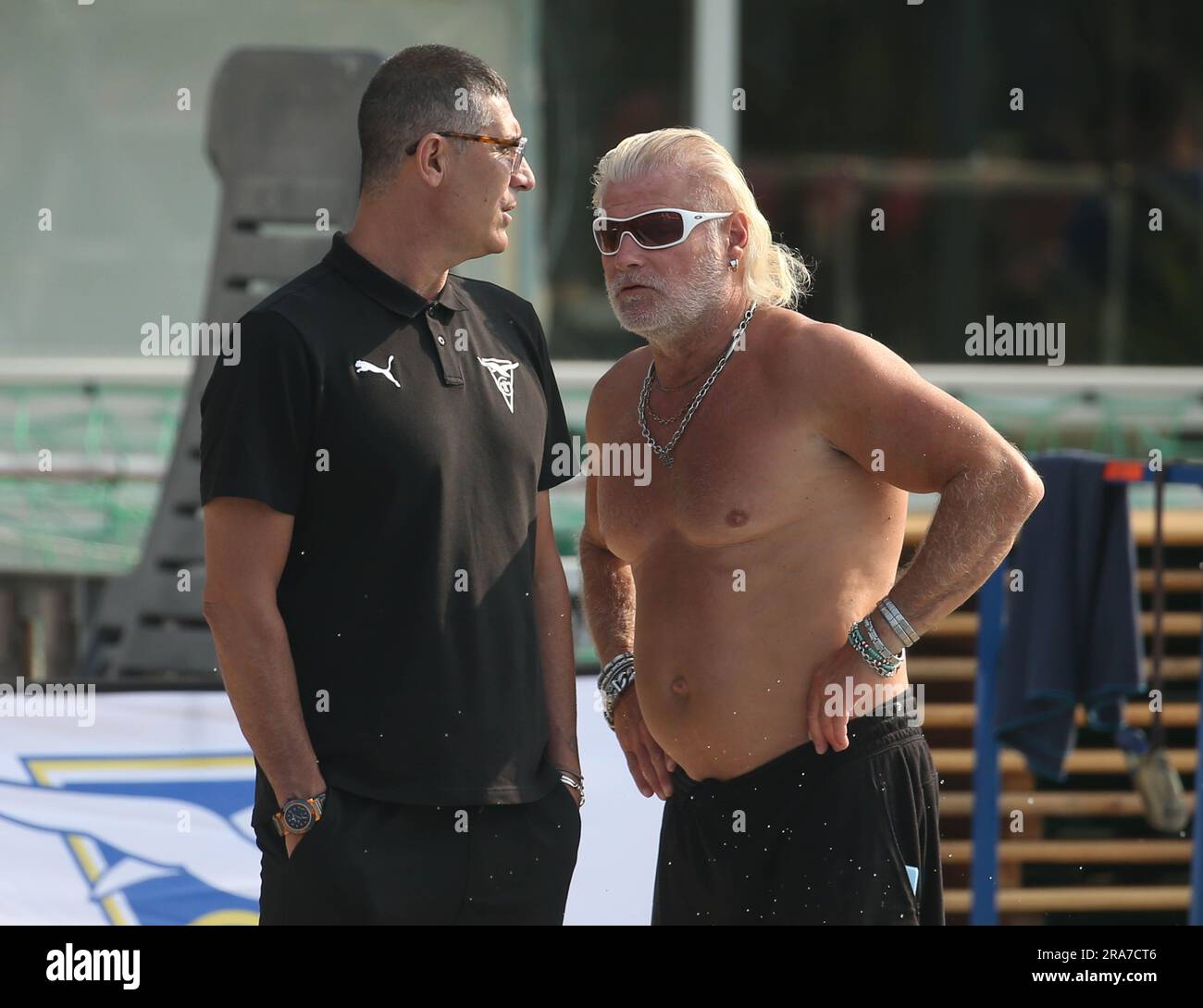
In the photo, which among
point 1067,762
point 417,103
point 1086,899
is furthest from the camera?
point 1067,762

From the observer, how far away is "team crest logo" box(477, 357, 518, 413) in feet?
9.37

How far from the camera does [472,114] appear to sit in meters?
2.78

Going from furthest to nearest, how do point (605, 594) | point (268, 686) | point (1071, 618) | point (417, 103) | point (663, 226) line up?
point (1071, 618) → point (605, 594) → point (663, 226) → point (417, 103) → point (268, 686)

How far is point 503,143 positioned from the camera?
2.80 meters

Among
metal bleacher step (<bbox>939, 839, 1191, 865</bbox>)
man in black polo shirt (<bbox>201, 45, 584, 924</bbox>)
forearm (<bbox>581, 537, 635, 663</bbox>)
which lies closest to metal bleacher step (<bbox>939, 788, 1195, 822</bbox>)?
metal bleacher step (<bbox>939, 839, 1191, 865</bbox>)

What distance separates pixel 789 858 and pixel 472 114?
1407 millimetres

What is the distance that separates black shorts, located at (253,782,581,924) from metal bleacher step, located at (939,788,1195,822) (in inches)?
136

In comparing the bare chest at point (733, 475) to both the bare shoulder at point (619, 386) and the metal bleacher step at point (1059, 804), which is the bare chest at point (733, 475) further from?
the metal bleacher step at point (1059, 804)

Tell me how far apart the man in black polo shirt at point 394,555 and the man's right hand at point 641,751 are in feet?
1.21

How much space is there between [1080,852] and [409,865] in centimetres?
393

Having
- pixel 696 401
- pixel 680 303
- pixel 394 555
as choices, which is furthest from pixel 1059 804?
pixel 394 555

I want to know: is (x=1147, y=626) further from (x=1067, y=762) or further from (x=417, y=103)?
(x=417, y=103)
